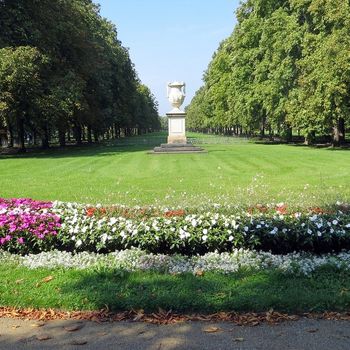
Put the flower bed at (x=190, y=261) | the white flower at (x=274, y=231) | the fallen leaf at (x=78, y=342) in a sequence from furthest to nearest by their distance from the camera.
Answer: the white flower at (x=274, y=231) < the flower bed at (x=190, y=261) < the fallen leaf at (x=78, y=342)

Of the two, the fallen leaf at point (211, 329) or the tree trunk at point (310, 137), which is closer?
the fallen leaf at point (211, 329)

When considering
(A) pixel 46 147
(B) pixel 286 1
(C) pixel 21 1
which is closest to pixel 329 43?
(B) pixel 286 1

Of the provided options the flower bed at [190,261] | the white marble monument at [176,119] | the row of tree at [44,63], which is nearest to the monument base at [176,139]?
the white marble monument at [176,119]

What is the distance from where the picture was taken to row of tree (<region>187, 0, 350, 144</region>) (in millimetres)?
29562

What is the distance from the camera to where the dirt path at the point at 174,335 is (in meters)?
4.07

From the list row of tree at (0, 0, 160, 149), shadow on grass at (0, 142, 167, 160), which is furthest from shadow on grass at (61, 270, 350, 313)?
shadow on grass at (0, 142, 167, 160)

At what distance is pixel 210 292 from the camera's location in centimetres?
506

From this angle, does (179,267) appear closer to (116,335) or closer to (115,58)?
(116,335)

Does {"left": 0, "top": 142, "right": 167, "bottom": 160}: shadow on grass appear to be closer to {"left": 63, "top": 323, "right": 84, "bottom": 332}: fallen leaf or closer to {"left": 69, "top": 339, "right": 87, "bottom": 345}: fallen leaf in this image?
{"left": 63, "top": 323, "right": 84, "bottom": 332}: fallen leaf

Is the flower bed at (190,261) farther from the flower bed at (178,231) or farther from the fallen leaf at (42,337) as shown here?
the fallen leaf at (42,337)

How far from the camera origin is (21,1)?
31.9m

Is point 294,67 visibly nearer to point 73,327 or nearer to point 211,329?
point 211,329

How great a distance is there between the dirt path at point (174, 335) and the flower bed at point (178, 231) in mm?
2110

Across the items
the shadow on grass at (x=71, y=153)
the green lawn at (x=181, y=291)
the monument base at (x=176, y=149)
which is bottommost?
the shadow on grass at (x=71, y=153)
